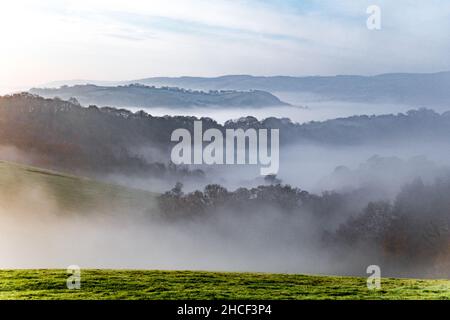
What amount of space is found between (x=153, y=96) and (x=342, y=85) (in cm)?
478

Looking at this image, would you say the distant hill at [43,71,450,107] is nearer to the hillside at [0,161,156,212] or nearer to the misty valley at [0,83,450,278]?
the misty valley at [0,83,450,278]

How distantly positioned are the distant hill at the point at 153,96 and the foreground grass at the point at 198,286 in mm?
4922

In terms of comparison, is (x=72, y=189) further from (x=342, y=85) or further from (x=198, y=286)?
(x=342, y=85)

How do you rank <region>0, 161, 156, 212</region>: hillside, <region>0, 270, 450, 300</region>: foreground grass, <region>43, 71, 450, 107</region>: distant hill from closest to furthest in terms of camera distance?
<region>0, 270, 450, 300</region>: foreground grass
<region>43, 71, 450, 107</region>: distant hill
<region>0, 161, 156, 212</region>: hillside

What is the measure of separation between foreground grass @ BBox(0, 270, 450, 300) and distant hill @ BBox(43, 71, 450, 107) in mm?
5049

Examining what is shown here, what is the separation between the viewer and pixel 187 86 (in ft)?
61.6

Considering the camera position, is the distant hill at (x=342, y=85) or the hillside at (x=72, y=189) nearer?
the distant hill at (x=342, y=85)

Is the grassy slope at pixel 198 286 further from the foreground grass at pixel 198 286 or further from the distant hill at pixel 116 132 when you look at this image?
the distant hill at pixel 116 132

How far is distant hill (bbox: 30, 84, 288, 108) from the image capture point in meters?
18.9

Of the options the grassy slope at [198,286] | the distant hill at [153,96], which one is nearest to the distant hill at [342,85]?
the distant hill at [153,96]

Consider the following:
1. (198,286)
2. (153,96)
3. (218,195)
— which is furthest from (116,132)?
(198,286)

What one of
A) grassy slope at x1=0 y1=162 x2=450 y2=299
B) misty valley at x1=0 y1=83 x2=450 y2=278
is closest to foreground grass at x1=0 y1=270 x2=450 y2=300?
grassy slope at x1=0 y1=162 x2=450 y2=299

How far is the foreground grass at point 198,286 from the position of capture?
43.6ft

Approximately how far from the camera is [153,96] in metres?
19.2
